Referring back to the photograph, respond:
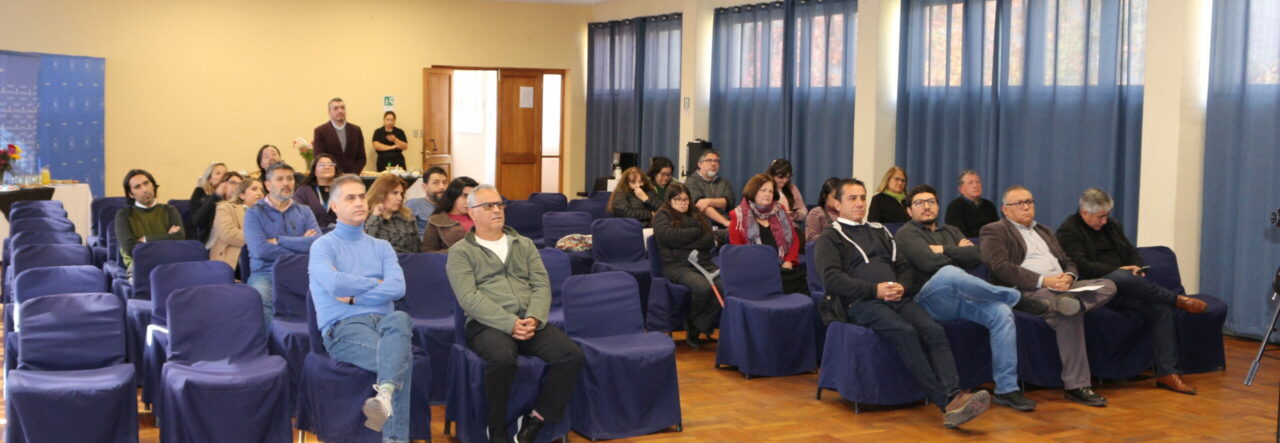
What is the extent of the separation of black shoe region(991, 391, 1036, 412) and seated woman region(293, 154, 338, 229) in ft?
14.2

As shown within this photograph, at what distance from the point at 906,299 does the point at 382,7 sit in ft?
31.4

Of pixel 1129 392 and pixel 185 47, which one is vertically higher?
pixel 185 47

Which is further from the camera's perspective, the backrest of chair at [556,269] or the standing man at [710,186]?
the standing man at [710,186]

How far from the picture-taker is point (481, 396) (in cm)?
497

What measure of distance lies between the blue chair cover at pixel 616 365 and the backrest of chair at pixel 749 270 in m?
1.20

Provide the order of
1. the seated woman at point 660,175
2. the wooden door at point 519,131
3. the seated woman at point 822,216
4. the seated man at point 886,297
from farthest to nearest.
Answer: the wooden door at point 519,131, the seated woman at point 660,175, the seated woman at point 822,216, the seated man at point 886,297

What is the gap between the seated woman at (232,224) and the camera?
6844 mm

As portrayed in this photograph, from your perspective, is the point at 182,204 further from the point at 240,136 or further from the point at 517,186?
the point at 517,186

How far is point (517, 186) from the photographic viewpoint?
1515 centimetres

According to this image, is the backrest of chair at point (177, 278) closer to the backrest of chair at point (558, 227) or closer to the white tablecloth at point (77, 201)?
the backrest of chair at point (558, 227)

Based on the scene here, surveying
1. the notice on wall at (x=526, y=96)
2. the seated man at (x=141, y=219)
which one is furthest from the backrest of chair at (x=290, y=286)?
the notice on wall at (x=526, y=96)

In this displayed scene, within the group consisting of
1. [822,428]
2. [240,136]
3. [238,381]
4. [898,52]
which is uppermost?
[898,52]

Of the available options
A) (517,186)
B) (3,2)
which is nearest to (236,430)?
(3,2)

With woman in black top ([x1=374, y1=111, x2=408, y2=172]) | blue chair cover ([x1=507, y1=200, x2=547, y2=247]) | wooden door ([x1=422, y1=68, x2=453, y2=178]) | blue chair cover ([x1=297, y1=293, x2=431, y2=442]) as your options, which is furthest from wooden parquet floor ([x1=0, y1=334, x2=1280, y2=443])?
wooden door ([x1=422, y1=68, x2=453, y2=178])
